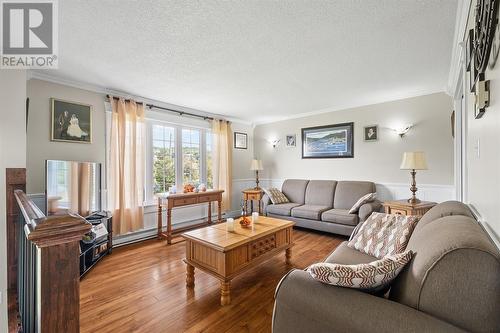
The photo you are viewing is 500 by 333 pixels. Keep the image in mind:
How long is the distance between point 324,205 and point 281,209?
811mm

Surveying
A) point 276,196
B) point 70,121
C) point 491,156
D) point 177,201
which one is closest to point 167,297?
point 177,201

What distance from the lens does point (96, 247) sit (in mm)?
2850

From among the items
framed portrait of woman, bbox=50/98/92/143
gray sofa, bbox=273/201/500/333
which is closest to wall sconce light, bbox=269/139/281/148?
framed portrait of woman, bbox=50/98/92/143

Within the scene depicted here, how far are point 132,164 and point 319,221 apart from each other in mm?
3155

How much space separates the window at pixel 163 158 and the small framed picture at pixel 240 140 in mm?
1622

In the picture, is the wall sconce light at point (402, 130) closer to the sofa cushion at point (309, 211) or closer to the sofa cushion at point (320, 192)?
the sofa cushion at point (320, 192)

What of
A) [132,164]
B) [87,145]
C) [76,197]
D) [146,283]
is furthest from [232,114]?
[146,283]

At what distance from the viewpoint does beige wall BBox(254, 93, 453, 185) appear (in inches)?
138

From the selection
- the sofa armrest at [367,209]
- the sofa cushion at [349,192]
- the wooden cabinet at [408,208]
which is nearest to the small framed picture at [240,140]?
the sofa cushion at [349,192]

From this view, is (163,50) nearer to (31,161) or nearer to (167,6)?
(167,6)

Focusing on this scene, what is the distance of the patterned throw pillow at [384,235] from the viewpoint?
1722 mm

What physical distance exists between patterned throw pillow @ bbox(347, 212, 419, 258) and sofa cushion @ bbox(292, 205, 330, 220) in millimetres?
1756

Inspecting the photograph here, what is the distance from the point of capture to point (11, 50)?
2.15 m

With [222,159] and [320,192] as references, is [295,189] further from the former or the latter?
[222,159]
